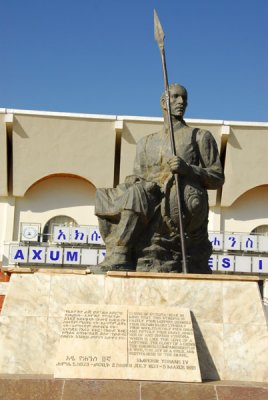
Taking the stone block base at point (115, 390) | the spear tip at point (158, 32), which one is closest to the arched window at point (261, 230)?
the spear tip at point (158, 32)

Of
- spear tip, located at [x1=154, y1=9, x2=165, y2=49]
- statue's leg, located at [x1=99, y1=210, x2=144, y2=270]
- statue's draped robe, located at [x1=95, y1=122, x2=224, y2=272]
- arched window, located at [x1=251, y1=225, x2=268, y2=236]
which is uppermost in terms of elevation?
arched window, located at [x1=251, y1=225, x2=268, y2=236]

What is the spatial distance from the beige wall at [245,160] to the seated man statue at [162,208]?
1943cm

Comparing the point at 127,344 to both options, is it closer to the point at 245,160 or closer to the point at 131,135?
the point at 131,135

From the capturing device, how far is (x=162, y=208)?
6.25 metres

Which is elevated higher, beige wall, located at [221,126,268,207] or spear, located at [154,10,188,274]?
beige wall, located at [221,126,268,207]

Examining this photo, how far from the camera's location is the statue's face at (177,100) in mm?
6867

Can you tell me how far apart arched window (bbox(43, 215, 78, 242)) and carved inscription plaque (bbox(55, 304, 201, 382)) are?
22231 mm

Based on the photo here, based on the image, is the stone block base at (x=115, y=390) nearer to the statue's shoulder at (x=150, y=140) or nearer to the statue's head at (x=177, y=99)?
the statue's shoulder at (x=150, y=140)

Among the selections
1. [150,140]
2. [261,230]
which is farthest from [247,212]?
[150,140]

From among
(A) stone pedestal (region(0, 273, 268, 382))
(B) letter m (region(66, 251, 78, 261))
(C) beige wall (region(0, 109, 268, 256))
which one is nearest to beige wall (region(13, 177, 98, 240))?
(C) beige wall (region(0, 109, 268, 256))

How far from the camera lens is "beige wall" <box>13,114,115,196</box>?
25656mm

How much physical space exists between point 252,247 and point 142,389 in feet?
74.3

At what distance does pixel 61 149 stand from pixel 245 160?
8128 mm

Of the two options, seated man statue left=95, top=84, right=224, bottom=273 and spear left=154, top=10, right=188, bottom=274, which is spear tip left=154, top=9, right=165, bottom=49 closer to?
spear left=154, top=10, right=188, bottom=274
